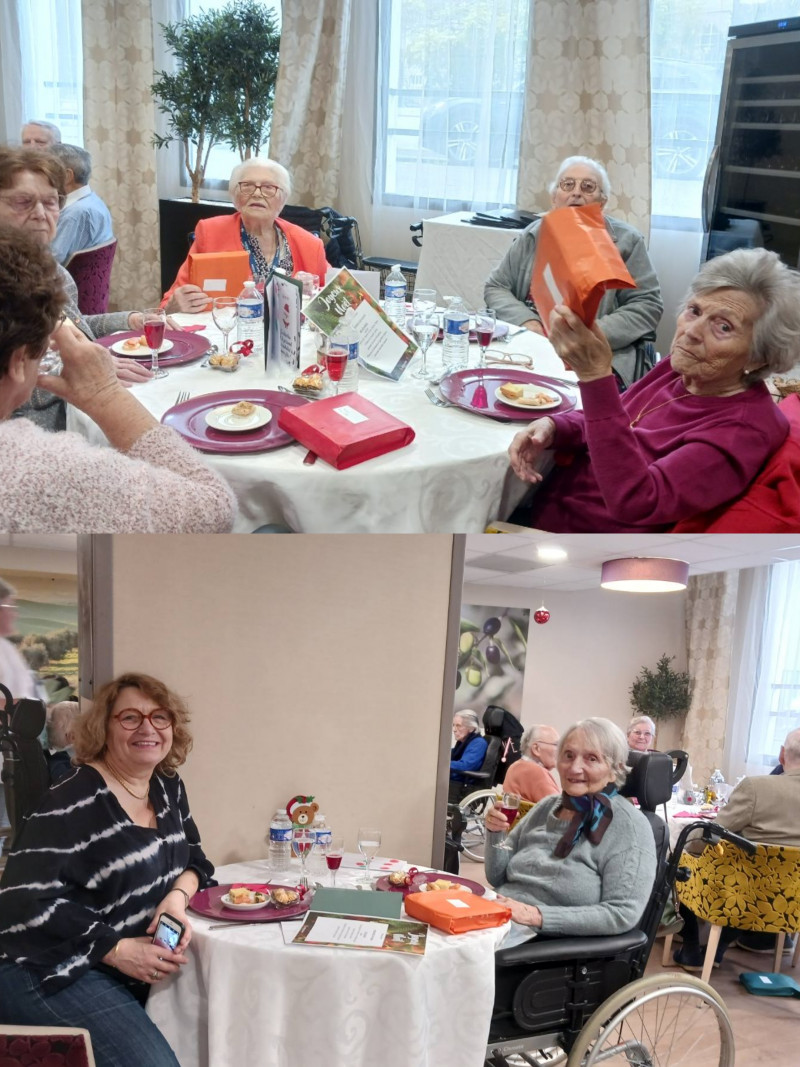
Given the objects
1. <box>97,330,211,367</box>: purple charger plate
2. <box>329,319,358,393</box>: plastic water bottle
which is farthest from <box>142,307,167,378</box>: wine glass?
<box>329,319,358,393</box>: plastic water bottle

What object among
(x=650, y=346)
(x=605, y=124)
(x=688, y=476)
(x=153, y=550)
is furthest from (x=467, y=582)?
(x=605, y=124)

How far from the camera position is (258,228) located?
3363mm

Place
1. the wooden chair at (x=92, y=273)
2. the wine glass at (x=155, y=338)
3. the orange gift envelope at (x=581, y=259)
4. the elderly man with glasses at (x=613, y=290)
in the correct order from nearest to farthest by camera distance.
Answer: the orange gift envelope at (x=581, y=259) → the wine glass at (x=155, y=338) → the elderly man with glasses at (x=613, y=290) → the wooden chair at (x=92, y=273)

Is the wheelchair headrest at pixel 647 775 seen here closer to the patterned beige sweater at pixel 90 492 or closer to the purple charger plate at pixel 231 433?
the patterned beige sweater at pixel 90 492

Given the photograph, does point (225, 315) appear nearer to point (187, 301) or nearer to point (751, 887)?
point (187, 301)

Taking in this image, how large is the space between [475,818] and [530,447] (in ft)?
3.47

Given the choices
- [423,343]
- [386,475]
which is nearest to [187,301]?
[423,343]

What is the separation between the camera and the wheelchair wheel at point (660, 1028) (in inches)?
40.6

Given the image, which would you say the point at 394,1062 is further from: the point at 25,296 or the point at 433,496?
the point at 433,496

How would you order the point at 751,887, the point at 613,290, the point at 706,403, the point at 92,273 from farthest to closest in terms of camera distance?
the point at 92,273, the point at 613,290, the point at 706,403, the point at 751,887

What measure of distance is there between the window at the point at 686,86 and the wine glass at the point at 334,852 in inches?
205

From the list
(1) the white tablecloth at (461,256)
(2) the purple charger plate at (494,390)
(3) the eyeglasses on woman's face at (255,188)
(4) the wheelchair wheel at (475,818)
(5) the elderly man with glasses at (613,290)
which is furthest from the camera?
(1) the white tablecloth at (461,256)

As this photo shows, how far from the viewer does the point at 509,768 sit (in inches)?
39.3

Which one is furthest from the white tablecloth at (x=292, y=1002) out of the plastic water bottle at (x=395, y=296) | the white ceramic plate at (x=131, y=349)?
the plastic water bottle at (x=395, y=296)
